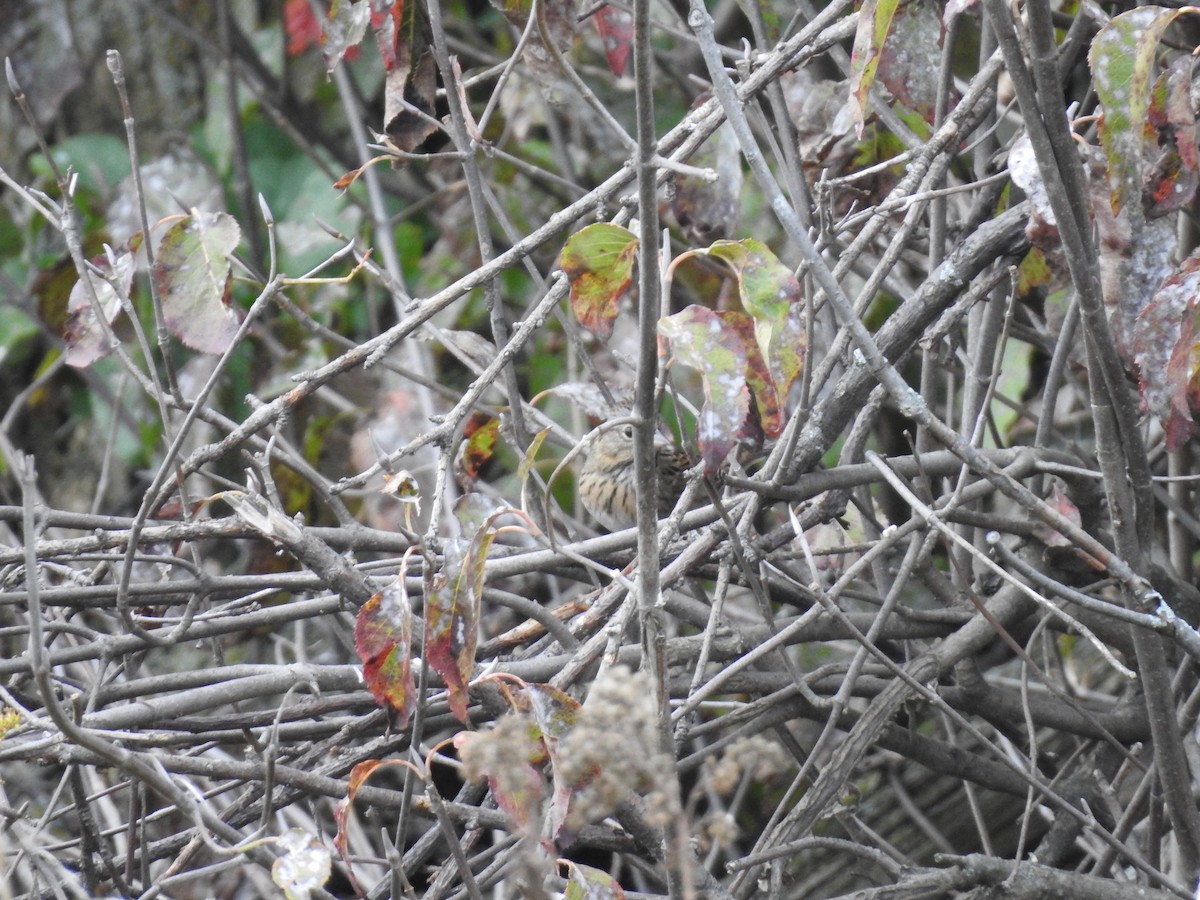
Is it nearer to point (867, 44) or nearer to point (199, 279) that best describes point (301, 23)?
point (199, 279)

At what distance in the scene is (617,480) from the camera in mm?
3402

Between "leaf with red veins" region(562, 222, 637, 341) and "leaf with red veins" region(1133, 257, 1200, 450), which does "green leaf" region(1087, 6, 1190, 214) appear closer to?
"leaf with red veins" region(1133, 257, 1200, 450)

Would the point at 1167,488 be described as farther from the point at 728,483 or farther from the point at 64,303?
the point at 64,303

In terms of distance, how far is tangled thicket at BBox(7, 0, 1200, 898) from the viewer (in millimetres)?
1205

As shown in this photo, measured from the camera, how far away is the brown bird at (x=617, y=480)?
322 centimetres

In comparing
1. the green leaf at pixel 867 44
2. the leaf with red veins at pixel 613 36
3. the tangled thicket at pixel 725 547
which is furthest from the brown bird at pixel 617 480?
the green leaf at pixel 867 44

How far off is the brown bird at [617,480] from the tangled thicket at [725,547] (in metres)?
0.37

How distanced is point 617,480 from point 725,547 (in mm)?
1844

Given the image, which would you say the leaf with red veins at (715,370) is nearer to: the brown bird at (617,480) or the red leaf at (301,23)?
the brown bird at (617,480)

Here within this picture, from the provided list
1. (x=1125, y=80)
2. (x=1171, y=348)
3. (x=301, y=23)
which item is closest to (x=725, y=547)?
(x=1171, y=348)

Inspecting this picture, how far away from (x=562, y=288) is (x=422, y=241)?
2.40m

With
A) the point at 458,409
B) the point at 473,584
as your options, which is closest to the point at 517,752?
the point at 473,584

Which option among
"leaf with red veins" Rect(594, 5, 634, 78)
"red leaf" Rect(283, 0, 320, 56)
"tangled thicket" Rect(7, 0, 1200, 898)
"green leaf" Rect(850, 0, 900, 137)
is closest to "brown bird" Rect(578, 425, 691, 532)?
"tangled thicket" Rect(7, 0, 1200, 898)

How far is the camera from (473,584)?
47.8 inches
